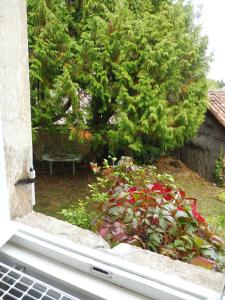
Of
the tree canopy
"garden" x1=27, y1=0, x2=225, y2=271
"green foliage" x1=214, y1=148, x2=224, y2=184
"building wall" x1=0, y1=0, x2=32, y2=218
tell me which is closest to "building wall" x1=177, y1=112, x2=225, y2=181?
"green foliage" x1=214, y1=148, x2=224, y2=184

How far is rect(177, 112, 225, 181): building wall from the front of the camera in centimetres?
750

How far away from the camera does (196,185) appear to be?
683cm

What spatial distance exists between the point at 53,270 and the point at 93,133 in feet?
13.1

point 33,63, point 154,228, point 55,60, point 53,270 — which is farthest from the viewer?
point 55,60

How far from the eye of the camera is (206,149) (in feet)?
25.6

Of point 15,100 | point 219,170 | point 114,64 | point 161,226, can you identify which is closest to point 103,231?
point 161,226

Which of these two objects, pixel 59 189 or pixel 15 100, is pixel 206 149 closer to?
pixel 59 189

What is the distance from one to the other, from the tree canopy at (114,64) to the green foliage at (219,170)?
113 inches

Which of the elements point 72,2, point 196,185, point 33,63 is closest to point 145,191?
point 33,63

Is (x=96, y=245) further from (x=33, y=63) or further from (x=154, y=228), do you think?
(x=33, y=63)

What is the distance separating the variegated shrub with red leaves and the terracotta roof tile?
591 centimetres

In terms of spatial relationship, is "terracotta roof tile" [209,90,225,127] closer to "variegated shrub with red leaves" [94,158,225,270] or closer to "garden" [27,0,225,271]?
"garden" [27,0,225,271]

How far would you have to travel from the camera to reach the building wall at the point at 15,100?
103 centimetres

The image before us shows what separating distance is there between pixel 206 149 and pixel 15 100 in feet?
23.8
